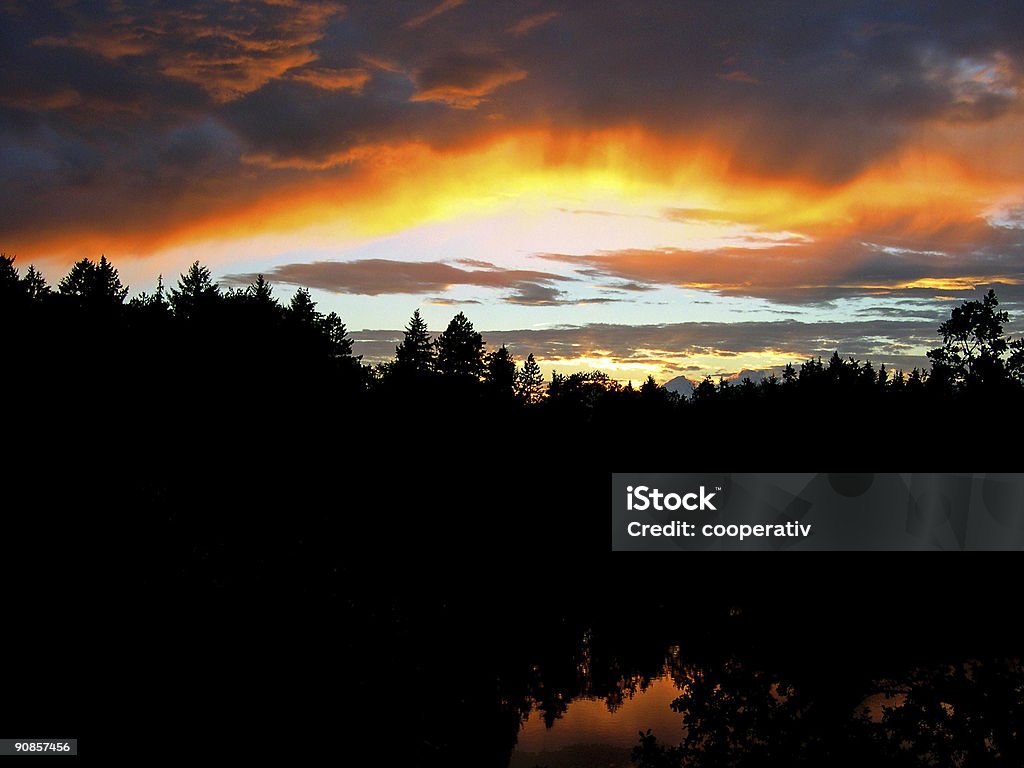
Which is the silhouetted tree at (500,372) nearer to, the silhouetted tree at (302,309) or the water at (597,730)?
the silhouetted tree at (302,309)

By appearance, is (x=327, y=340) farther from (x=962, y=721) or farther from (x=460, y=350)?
(x=962, y=721)

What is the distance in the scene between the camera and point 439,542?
185 ft

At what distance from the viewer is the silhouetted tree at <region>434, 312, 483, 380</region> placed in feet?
353

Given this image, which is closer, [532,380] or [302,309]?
[302,309]

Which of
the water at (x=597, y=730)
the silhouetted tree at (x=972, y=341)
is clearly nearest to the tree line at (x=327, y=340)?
the silhouetted tree at (x=972, y=341)

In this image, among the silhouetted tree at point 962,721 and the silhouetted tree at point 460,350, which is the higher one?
the silhouetted tree at point 460,350

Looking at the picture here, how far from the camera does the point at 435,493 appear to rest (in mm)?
68375

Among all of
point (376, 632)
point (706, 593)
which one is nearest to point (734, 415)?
point (706, 593)

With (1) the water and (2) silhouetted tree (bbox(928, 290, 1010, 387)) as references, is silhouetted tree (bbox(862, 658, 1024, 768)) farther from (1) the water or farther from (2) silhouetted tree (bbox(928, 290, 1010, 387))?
(2) silhouetted tree (bbox(928, 290, 1010, 387))

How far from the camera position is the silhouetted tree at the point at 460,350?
353 feet

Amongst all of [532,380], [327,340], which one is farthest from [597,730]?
[532,380]

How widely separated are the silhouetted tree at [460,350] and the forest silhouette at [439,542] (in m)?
8.90

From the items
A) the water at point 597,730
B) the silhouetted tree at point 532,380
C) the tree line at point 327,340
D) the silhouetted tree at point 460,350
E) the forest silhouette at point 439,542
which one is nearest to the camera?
the forest silhouette at point 439,542

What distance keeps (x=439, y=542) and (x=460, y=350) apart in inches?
2126
